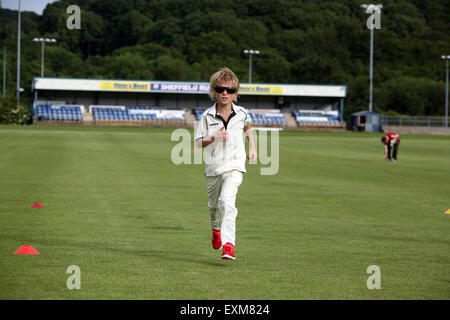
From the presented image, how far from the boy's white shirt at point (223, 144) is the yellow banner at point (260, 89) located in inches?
3554

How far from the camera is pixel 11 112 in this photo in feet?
277

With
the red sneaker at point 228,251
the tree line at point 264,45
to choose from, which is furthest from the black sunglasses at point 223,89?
the tree line at point 264,45

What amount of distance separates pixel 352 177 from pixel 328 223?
11.2 m

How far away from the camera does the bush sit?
8450 centimetres

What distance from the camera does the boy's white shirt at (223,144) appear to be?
8.68 metres

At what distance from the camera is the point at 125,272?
7.86m

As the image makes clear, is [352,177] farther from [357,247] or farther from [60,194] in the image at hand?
[357,247]

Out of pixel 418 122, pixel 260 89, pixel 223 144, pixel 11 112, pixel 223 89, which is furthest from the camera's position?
pixel 260 89

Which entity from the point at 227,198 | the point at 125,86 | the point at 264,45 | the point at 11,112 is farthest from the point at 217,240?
the point at 264,45

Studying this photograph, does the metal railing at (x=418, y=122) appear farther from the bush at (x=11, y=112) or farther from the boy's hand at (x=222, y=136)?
the boy's hand at (x=222, y=136)

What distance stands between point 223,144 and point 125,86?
90471 mm

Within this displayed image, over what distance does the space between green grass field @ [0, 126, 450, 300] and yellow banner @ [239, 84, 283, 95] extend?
76.2m

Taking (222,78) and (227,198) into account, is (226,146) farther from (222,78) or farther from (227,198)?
(222,78)

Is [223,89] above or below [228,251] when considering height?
above
